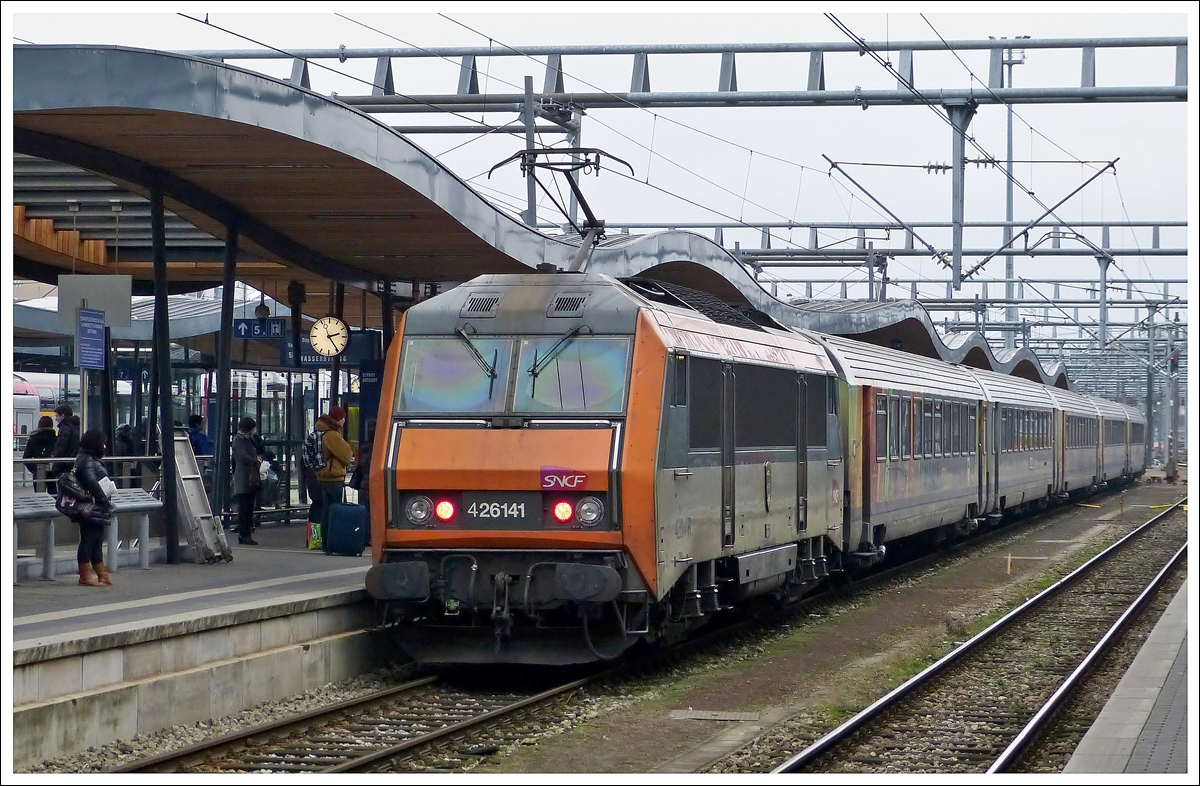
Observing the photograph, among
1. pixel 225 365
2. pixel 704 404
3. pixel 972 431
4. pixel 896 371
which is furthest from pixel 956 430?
pixel 704 404

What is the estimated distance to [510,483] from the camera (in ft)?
36.9

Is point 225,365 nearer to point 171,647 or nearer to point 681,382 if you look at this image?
point 681,382

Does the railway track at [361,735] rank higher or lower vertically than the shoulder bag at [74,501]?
lower

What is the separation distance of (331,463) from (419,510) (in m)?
5.01

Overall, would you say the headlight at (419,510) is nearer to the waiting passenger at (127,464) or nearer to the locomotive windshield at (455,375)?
the locomotive windshield at (455,375)

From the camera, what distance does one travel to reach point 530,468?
11203mm

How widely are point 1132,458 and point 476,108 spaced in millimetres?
44269

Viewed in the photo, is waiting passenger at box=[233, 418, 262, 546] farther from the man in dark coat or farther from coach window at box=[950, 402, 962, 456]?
coach window at box=[950, 402, 962, 456]

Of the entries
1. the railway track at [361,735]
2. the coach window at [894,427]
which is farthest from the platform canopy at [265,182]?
the railway track at [361,735]

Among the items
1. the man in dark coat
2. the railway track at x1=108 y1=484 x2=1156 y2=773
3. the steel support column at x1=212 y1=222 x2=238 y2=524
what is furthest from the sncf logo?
the man in dark coat

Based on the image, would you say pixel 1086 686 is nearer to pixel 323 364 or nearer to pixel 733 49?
pixel 733 49

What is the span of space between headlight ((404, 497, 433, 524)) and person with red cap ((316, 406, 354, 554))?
4652 mm

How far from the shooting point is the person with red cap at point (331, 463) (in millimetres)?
15977

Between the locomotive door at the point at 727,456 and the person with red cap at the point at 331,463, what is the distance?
16.0 feet
